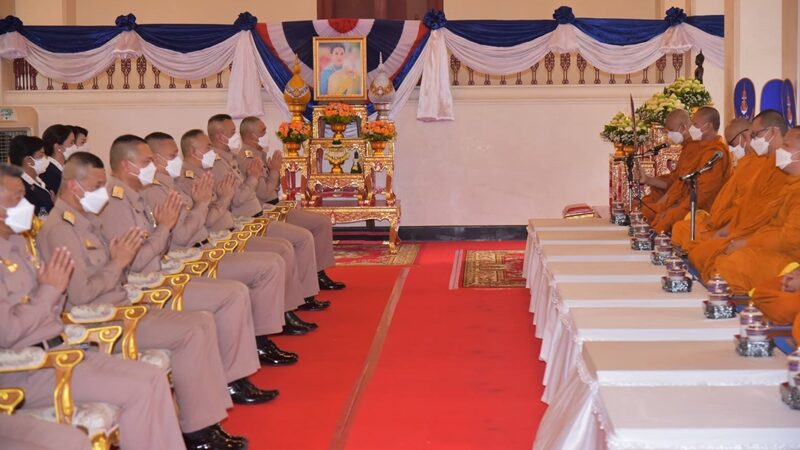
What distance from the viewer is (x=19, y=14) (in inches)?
526

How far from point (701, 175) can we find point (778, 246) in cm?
228

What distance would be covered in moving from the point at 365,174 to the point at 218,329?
19.5 feet

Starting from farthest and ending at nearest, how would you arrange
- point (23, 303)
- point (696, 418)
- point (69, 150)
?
1. point (69, 150)
2. point (23, 303)
3. point (696, 418)

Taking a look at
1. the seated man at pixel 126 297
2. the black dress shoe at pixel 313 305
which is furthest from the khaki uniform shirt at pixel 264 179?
the seated man at pixel 126 297

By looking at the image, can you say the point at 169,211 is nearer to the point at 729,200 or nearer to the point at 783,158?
the point at 783,158

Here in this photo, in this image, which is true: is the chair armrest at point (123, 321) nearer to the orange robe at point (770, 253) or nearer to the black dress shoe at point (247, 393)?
the black dress shoe at point (247, 393)

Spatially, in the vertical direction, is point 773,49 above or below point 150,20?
below

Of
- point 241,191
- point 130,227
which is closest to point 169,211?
point 130,227

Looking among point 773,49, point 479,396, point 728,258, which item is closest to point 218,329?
point 479,396

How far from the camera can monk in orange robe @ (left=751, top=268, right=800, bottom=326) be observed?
503cm

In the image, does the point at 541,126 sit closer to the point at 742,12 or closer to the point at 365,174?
the point at 365,174

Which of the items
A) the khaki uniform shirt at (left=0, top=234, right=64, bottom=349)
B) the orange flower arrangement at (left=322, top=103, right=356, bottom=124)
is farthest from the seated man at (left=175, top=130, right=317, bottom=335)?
the orange flower arrangement at (left=322, top=103, right=356, bottom=124)

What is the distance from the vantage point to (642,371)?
3.58m

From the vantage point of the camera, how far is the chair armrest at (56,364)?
3768 millimetres
